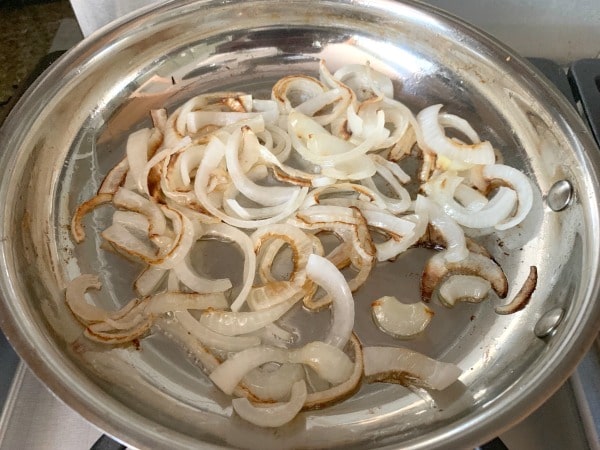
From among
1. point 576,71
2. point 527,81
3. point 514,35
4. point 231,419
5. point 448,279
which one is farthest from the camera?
point 514,35

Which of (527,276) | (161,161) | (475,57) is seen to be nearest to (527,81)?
(475,57)

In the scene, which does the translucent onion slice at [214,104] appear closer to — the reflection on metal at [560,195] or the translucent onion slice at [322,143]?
the translucent onion slice at [322,143]

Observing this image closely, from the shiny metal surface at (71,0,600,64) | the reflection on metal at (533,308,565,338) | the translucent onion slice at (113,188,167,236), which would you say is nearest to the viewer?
the reflection on metal at (533,308,565,338)

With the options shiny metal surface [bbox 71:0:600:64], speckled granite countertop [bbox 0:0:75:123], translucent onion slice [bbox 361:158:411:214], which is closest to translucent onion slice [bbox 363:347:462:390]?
translucent onion slice [bbox 361:158:411:214]

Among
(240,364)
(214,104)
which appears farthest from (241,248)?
(214,104)

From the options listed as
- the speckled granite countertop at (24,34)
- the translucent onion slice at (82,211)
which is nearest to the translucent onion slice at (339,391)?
the translucent onion slice at (82,211)

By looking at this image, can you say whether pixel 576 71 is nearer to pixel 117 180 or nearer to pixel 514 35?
pixel 514 35

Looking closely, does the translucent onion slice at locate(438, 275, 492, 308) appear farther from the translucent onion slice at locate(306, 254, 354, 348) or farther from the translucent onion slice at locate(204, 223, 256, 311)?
the translucent onion slice at locate(204, 223, 256, 311)
